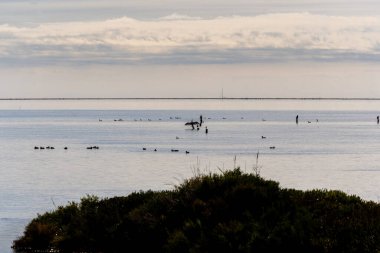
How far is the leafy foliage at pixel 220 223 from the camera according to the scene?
20.8 metres

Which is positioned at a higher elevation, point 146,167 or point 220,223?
point 220,223

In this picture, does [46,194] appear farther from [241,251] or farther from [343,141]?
[343,141]

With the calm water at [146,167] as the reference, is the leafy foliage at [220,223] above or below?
above

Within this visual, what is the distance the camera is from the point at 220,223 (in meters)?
21.6

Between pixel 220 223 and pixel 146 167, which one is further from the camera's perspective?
pixel 146 167

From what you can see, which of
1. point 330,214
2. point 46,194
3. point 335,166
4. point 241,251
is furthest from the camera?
point 335,166

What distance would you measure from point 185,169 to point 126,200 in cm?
5420

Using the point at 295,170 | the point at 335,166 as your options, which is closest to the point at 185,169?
the point at 295,170

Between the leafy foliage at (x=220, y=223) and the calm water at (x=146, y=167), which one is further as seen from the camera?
the calm water at (x=146, y=167)

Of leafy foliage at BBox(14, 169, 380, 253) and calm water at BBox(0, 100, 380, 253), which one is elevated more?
leafy foliage at BBox(14, 169, 380, 253)

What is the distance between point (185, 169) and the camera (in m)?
80.0

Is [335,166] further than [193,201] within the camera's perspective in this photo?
Yes

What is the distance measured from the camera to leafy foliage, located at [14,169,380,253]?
68.1ft

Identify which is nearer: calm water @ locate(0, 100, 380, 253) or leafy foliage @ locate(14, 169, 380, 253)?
leafy foliage @ locate(14, 169, 380, 253)
